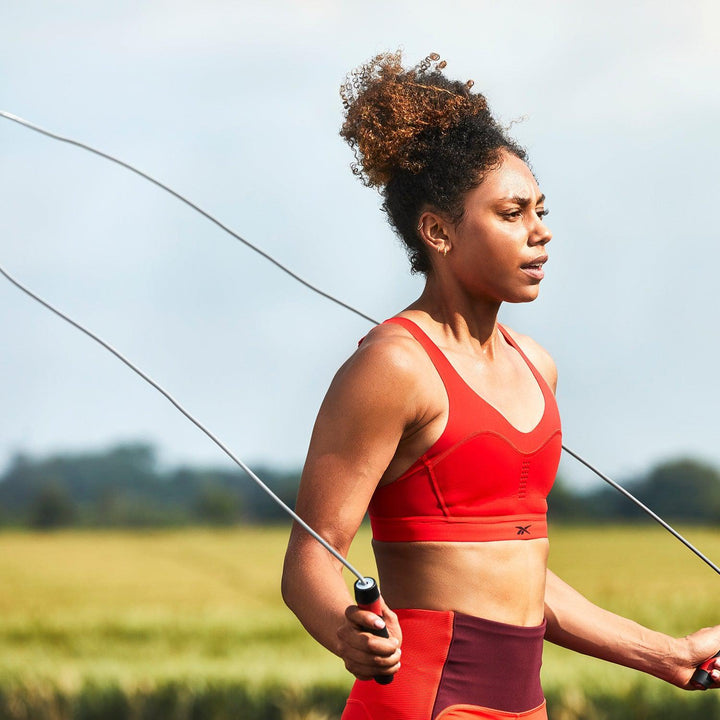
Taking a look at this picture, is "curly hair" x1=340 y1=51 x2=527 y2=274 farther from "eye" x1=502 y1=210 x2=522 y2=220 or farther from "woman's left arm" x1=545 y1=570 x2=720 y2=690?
"woman's left arm" x1=545 y1=570 x2=720 y2=690

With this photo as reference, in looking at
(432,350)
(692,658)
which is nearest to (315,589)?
(432,350)

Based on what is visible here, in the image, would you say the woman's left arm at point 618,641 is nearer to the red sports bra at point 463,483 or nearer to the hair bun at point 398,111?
the red sports bra at point 463,483

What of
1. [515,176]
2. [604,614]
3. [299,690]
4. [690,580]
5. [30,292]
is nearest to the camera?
[30,292]

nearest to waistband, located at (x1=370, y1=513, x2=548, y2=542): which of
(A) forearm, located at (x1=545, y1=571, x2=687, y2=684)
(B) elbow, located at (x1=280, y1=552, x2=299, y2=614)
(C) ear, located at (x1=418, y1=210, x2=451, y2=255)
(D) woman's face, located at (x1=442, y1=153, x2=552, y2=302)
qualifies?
Result: (B) elbow, located at (x1=280, y1=552, x2=299, y2=614)

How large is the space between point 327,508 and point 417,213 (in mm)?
798

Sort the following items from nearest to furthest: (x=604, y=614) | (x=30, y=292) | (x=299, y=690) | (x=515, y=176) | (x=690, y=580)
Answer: (x=30, y=292)
(x=515, y=176)
(x=604, y=614)
(x=299, y=690)
(x=690, y=580)

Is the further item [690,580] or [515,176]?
[690,580]

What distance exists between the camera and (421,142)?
9.90 feet

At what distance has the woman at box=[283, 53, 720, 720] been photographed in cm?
269

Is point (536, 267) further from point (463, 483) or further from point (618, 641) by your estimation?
point (618, 641)

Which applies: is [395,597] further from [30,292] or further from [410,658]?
[30,292]

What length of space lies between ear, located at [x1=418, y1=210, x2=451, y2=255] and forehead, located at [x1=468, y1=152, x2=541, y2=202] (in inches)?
4.3

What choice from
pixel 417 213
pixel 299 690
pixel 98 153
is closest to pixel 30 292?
pixel 98 153

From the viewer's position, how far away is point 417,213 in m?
3.02
